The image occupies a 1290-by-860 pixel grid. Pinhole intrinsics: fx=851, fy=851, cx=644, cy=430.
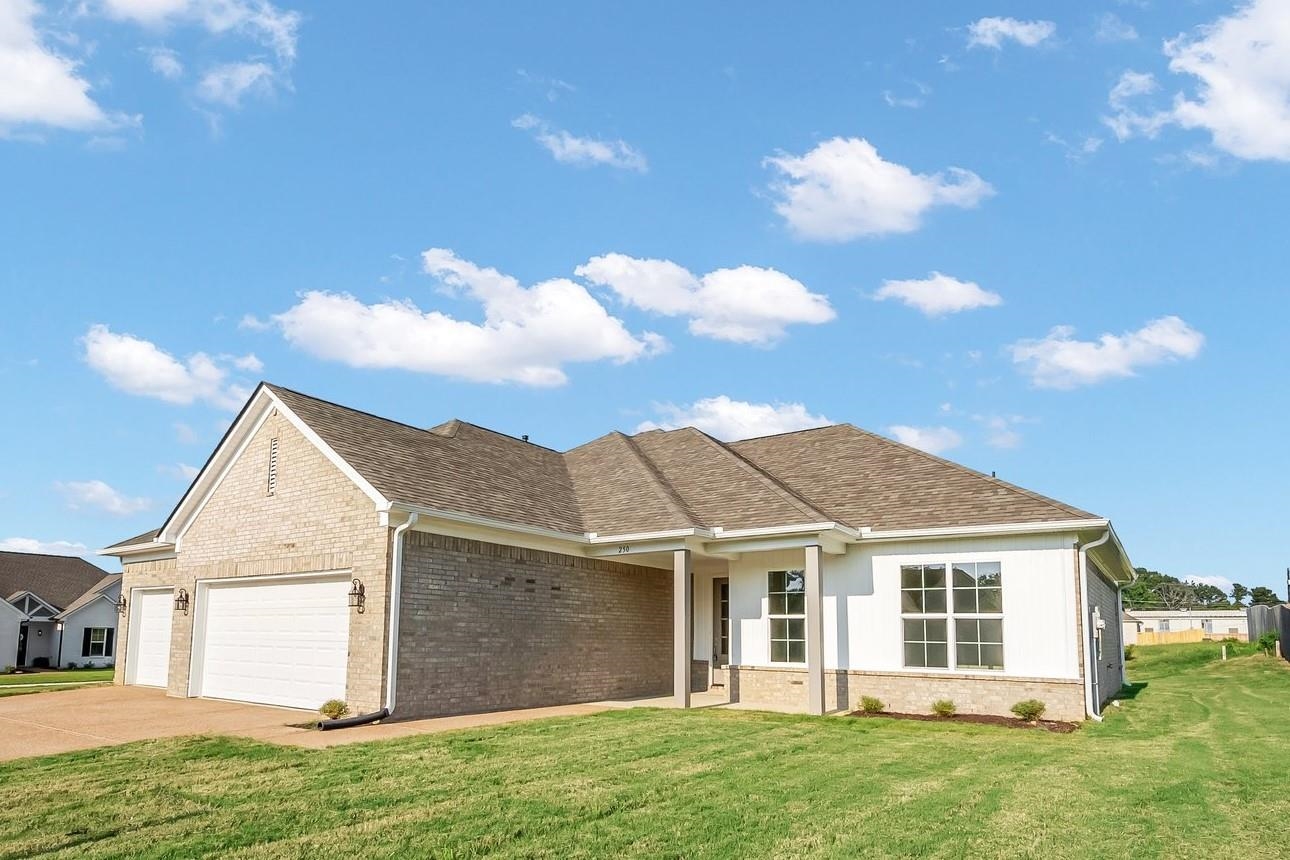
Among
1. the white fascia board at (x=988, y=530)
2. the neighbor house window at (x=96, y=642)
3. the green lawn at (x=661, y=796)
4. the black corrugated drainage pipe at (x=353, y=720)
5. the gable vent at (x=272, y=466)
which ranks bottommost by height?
the neighbor house window at (x=96, y=642)

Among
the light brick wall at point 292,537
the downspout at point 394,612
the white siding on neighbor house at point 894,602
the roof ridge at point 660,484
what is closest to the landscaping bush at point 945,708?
the white siding on neighbor house at point 894,602

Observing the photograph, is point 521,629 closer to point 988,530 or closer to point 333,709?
point 333,709

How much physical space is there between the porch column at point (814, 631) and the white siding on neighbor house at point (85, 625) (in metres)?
37.3

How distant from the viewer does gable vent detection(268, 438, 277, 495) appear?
52.3 ft

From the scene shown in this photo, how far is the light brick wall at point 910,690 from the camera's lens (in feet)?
45.2

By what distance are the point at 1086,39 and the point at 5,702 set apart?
76.2 feet

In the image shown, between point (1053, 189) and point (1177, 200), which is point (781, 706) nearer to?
point (1053, 189)

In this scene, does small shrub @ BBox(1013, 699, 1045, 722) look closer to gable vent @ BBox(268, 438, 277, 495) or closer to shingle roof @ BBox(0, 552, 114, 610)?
gable vent @ BBox(268, 438, 277, 495)

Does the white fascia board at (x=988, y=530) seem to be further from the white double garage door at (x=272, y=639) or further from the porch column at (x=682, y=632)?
the white double garage door at (x=272, y=639)

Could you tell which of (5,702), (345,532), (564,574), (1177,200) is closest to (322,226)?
(345,532)

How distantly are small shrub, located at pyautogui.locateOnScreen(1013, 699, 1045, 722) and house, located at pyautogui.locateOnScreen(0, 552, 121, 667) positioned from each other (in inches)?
1631

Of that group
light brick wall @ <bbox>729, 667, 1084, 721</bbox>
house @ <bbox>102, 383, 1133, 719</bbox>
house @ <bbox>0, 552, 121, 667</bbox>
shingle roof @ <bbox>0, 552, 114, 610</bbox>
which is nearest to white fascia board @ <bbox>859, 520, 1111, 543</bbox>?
house @ <bbox>102, 383, 1133, 719</bbox>

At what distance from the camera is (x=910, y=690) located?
48.9 ft

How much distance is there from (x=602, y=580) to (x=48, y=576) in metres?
39.3
